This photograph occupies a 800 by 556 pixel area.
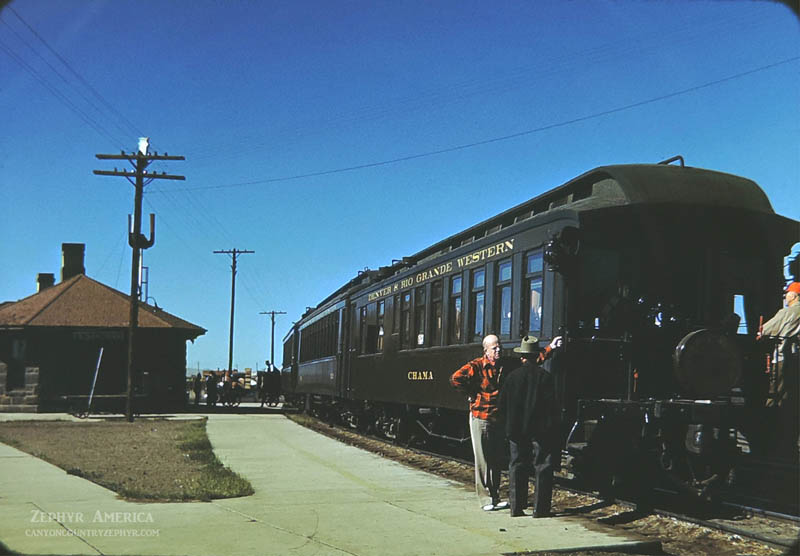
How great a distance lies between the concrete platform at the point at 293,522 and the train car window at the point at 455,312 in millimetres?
2245

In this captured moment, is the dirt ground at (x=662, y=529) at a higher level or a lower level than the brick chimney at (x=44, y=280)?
lower

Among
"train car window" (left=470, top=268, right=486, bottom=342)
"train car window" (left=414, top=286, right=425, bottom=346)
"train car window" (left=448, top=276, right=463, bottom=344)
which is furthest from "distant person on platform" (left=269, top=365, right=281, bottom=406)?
"train car window" (left=470, top=268, right=486, bottom=342)

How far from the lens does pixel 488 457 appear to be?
10.0 metres

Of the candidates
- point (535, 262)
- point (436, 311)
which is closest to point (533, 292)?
point (535, 262)

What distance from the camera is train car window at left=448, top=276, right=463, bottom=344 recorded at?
1399 centimetres

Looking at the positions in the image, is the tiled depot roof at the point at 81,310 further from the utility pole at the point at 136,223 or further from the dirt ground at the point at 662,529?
the dirt ground at the point at 662,529

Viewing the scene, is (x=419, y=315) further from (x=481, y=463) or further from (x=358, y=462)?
(x=481, y=463)

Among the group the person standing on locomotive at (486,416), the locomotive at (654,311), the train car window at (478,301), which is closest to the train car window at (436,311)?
the train car window at (478,301)

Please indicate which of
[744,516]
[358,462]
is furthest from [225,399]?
[744,516]

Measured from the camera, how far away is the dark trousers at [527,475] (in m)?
9.25

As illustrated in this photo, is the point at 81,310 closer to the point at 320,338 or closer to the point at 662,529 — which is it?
the point at 320,338

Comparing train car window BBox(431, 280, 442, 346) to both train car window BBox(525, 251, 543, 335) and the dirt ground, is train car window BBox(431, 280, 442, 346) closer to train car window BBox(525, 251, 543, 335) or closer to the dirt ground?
the dirt ground

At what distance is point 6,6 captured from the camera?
20.4 ft

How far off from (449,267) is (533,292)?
139 inches
